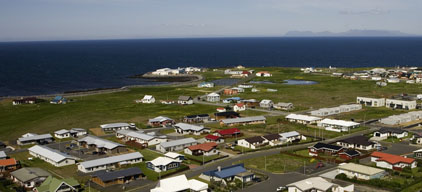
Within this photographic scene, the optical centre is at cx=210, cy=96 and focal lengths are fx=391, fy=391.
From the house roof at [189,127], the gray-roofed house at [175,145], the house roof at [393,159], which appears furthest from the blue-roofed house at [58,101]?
the house roof at [393,159]

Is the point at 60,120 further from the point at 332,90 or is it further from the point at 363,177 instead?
the point at 332,90

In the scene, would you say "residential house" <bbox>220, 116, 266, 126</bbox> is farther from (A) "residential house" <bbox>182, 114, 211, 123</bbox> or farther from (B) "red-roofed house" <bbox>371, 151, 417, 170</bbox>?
(B) "red-roofed house" <bbox>371, 151, 417, 170</bbox>

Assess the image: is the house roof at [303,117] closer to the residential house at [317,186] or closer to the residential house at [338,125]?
the residential house at [338,125]

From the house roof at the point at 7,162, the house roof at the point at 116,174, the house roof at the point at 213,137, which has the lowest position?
the house roof at the point at 213,137

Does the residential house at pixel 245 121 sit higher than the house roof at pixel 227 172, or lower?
lower

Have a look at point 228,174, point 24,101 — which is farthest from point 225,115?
point 24,101

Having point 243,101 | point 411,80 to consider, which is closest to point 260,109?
point 243,101

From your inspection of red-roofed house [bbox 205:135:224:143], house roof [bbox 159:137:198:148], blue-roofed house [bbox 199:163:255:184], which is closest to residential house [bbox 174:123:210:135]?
red-roofed house [bbox 205:135:224:143]
